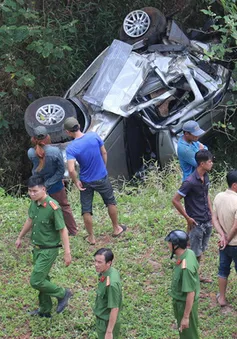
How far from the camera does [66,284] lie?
6.21 meters

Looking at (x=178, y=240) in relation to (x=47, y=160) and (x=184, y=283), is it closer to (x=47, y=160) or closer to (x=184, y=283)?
(x=184, y=283)

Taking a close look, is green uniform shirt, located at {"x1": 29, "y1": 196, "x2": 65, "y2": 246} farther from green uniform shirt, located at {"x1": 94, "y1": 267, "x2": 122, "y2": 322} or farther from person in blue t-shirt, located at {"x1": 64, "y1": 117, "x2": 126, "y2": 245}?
person in blue t-shirt, located at {"x1": 64, "y1": 117, "x2": 126, "y2": 245}

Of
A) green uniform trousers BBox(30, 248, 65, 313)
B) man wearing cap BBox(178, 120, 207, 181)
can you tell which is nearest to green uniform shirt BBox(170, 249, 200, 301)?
green uniform trousers BBox(30, 248, 65, 313)

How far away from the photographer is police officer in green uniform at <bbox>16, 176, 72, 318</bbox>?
5305 mm

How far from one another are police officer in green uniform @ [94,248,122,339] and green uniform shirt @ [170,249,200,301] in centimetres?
44

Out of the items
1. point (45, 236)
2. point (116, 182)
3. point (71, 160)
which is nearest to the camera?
point (45, 236)

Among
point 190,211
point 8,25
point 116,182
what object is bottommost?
point 116,182

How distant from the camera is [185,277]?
4633mm

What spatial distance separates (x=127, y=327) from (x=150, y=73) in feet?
17.3

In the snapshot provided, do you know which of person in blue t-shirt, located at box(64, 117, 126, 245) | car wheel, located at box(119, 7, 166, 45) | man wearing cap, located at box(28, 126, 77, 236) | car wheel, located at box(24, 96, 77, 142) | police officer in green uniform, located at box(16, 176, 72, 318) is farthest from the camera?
car wheel, located at box(119, 7, 166, 45)

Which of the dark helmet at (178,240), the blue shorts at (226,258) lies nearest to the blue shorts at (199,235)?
the blue shorts at (226,258)

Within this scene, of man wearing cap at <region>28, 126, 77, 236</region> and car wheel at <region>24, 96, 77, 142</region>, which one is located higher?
man wearing cap at <region>28, 126, 77, 236</region>

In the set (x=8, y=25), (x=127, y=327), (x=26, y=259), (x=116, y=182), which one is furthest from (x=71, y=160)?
(x=8, y=25)

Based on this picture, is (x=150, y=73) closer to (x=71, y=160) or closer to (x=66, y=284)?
(x=71, y=160)
